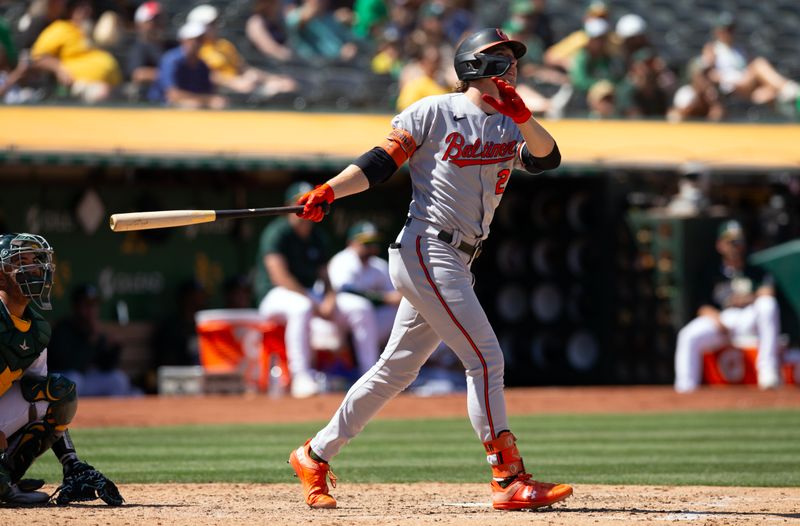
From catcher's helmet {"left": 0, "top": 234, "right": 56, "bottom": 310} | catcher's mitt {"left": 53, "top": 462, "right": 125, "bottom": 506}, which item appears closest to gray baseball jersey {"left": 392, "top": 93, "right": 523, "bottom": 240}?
catcher's helmet {"left": 0, "top": 234, "right": 56, "bottom": 310}

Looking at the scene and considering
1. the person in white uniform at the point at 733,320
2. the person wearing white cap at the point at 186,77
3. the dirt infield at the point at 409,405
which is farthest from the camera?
the person wearing white cap at the point at 186,77

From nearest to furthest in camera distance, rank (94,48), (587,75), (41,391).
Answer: (41,391)
(94,48)
(587,75)

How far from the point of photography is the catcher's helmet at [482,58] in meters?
5.28

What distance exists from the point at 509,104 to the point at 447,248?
596 millimetres

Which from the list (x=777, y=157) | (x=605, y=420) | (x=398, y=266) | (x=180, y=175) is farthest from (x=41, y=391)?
(x=777, y=157)

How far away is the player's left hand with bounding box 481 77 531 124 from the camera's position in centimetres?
517

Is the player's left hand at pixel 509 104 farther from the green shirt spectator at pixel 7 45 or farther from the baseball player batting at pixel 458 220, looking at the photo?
the green shirt spectator at pixel 7 45

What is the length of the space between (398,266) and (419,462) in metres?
2.25

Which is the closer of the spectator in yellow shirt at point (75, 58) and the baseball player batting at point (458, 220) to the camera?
the baseball player batting at point (458, 220)

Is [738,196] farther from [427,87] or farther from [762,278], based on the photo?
[427,87]

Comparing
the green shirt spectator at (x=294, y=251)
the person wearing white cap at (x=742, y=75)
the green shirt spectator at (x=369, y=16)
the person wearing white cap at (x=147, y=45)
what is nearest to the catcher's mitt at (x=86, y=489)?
the green shirt spectator at (x=294, y=251)

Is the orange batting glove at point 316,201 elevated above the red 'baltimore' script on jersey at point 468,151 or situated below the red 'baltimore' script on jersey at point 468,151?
below

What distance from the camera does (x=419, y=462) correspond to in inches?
290

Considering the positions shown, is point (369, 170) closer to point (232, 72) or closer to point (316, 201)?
point (316, 201)
